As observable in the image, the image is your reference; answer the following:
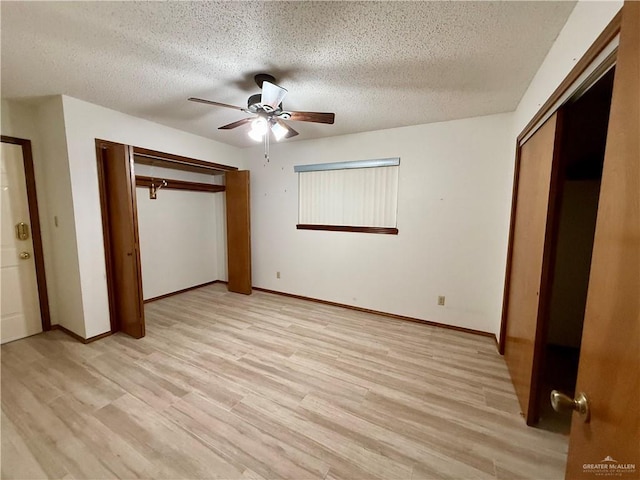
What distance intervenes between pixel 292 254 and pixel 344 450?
270 cm

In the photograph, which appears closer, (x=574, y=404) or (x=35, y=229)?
(x=574, y=404)

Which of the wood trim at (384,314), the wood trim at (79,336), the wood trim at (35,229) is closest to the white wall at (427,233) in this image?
the wood trim at (384,314)

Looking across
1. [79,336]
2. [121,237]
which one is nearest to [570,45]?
[121,237]

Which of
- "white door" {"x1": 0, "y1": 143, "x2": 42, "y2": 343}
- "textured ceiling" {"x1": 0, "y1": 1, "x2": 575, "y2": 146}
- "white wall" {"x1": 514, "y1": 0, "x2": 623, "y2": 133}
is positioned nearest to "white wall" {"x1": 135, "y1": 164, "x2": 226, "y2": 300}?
"white door" {"x1": 0, "y1": 143, "x2": 42, "y2": 343}

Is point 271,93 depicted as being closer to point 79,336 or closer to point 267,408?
point 267,408

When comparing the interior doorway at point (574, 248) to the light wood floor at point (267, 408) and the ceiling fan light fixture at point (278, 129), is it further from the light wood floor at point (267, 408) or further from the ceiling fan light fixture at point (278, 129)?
the ceiling fan light fixture at point (278, 129)

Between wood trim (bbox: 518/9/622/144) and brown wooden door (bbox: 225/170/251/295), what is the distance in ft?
11.2

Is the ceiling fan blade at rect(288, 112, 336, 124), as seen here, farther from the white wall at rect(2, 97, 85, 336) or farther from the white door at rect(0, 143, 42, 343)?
the white door at rect(0, 143, 42, 343)

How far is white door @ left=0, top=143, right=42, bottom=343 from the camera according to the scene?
7.95ft

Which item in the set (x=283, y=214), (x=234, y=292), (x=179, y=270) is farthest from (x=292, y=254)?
(x=179, y=270)

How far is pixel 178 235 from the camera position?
4.00 meters

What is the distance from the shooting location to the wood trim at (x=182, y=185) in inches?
130

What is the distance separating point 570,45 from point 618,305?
149 centimetres

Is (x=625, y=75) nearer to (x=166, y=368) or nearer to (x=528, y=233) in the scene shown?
(x=528, y=233)
